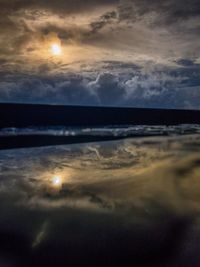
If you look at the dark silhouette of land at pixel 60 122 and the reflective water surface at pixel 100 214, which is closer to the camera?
the reflective water surface at pixel 100 214

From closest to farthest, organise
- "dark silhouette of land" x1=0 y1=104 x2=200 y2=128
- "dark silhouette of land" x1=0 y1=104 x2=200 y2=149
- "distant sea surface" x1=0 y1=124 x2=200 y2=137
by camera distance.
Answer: "dark silhouette of land" x1=0 y1=104 x2=200 y2=149
"distant sea surface" x1=0 y1=124 x2=200 y2=137
"dark silhouette of land" x1=0 y1=104 x2=200 y2=128

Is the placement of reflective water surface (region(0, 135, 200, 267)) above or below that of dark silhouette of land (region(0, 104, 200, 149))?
above

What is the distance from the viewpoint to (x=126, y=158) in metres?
11.6

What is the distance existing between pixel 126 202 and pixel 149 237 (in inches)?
67.4

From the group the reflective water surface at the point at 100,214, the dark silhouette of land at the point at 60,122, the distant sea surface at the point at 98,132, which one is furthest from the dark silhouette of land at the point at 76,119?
the reflective water surface at the point at 100,214

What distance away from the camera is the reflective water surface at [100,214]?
13.3 feet

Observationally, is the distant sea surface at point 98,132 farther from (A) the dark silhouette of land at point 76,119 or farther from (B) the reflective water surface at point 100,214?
(B) the reflective water surface at point 100,214

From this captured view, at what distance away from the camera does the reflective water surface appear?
4.04 meters

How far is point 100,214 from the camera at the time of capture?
555cm

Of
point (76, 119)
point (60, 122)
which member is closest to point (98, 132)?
point (60, 122)

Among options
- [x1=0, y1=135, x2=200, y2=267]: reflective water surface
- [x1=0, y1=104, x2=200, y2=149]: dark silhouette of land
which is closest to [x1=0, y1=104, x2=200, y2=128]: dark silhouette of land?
[x1=0, y1=104, x2=200, y2=149]: dark silhouette of land

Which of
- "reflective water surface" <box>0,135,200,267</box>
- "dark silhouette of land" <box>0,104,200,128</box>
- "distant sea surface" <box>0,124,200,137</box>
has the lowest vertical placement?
"dark silhouette of land" <box>0,104,200,128</box>

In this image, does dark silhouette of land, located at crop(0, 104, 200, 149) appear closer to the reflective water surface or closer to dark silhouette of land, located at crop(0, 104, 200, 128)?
dark silhouette of land, located at crop(0, 104, 200, 128)

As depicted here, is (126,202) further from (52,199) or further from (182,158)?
(182,158)
